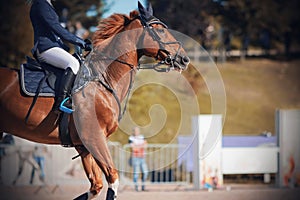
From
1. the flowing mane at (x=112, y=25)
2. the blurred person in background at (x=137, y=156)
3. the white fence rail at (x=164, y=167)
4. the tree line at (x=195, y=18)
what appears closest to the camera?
the flowing mane at (x=112, y=25)

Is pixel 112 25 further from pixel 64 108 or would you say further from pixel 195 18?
pixel 195 18

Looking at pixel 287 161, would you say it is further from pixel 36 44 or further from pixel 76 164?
pixel 36 44

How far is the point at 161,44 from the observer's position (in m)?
7.09

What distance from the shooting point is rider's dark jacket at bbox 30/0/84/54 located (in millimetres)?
6695

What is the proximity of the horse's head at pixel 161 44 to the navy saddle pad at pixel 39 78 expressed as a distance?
1.15 meters

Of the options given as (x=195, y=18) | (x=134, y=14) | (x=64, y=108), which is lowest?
(x=64, y=108)

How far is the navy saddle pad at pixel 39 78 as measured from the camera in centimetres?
682

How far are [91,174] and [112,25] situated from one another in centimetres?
190

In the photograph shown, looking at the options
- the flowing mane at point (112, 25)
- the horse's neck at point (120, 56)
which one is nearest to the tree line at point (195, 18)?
the flowing mane at point (112, 25)

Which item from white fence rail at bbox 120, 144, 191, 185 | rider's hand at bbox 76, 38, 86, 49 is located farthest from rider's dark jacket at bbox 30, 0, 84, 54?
white fence rail at bbox 120, 144, 191, 185

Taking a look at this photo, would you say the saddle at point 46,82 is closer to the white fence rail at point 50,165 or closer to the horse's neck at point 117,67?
the horse's neck at point 117,67

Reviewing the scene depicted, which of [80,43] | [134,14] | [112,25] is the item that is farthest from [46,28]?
[134,14]

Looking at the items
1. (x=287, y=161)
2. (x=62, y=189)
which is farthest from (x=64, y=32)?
(x=287, y=161)

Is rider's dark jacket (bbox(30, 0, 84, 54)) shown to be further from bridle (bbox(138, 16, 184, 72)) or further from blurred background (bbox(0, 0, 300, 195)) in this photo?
blurred background (bbox(0, 0, 300, 195))
